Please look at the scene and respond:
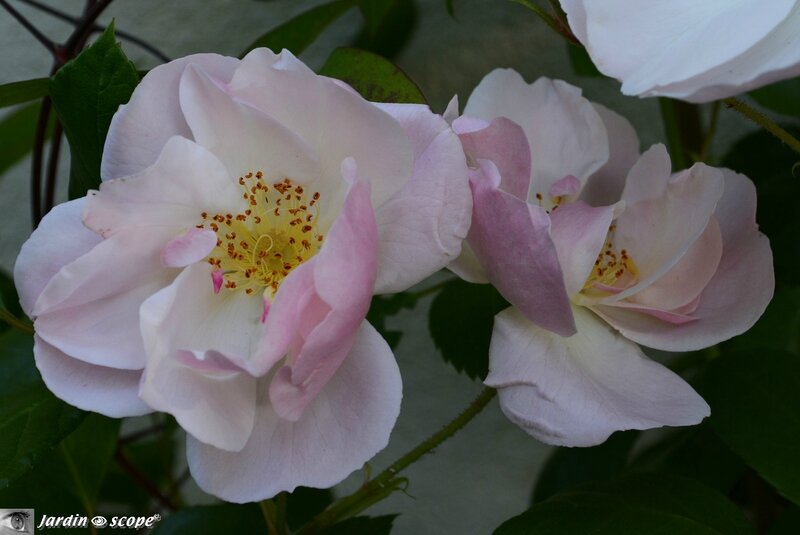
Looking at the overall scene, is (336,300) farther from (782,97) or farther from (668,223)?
(782,97)

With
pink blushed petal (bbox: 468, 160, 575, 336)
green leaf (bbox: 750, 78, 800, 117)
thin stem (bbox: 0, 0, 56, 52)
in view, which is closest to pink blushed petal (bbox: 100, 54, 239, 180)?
pink blushed petal (bbox: 468, 160, 575, 336)

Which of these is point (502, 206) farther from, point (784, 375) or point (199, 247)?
point (784, 375)

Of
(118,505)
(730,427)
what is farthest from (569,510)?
(118,505)

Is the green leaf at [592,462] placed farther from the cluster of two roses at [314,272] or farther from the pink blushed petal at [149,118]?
the pink blushed petal at [149,118]

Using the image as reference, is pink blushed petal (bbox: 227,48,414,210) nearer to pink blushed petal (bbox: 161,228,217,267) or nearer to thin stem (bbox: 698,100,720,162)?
pink blushed petal (bbox: 161,228,217,267)

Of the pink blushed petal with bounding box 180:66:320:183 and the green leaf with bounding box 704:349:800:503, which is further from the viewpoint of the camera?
the green leaf with bounding box 704:349:800:503

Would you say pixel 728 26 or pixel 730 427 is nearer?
pixel 728 26
